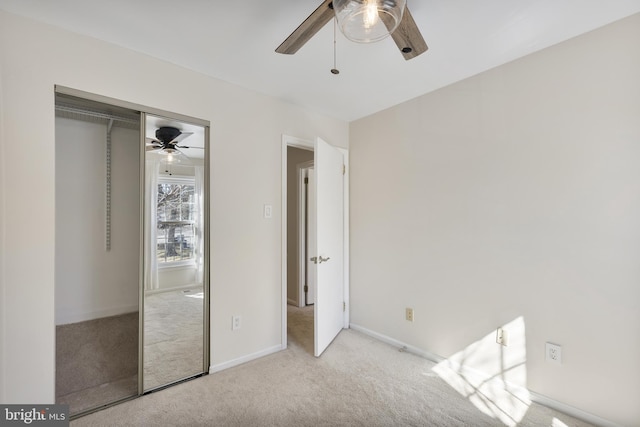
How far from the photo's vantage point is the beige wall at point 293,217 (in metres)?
4.22

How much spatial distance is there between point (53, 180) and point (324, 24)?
→ 5.87ft

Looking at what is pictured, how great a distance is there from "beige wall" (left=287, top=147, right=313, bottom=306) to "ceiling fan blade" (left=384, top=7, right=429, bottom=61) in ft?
8.76

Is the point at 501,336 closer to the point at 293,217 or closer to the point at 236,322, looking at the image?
the point at 236,322

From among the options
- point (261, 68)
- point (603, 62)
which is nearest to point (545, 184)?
point (603, 62)

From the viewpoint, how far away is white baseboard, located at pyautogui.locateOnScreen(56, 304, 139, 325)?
205 cm

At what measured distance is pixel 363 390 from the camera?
85.2 inches

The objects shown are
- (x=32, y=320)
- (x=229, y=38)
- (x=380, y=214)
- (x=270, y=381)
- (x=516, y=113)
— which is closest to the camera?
(x=32, y=320)

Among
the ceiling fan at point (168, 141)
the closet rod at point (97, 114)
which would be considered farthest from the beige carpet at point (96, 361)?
the closet rod at point (97, 114)

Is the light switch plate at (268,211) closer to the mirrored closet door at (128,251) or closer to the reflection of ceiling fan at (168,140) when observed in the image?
the mirrored closet door at (128,251)

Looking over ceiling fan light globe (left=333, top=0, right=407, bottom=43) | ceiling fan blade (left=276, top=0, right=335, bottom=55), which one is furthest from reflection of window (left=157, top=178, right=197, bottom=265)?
ceiling fan light globe (left=333, top=0, right=407, bottom=43)

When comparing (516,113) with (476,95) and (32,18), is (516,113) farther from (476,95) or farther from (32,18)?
(32,18)

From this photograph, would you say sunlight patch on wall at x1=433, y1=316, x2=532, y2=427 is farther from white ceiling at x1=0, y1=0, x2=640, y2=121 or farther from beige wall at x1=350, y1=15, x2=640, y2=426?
white ceiling at x1=0, y1=0, x2=640, y2=121

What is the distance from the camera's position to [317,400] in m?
2.04

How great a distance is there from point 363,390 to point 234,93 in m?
2.58
